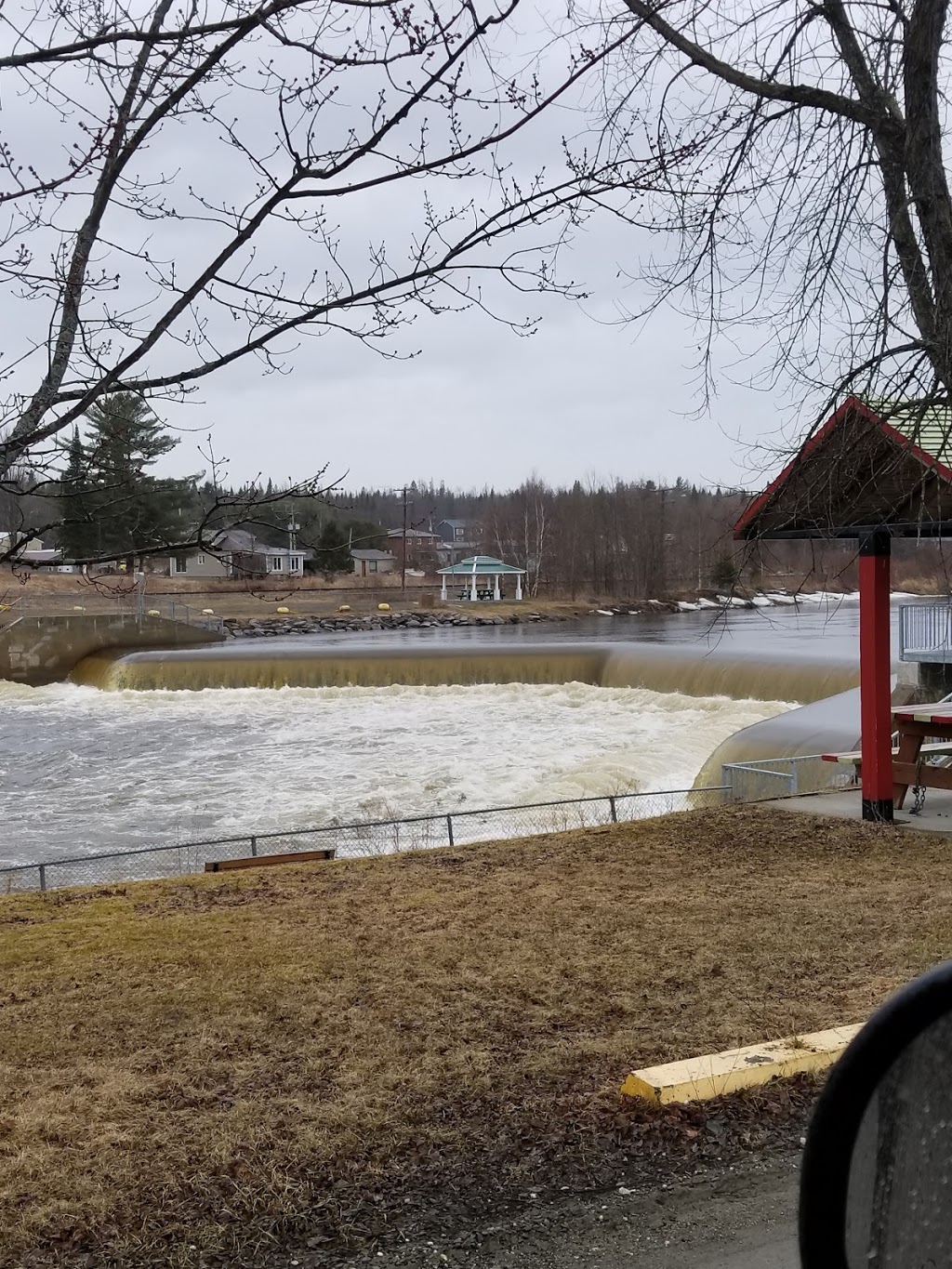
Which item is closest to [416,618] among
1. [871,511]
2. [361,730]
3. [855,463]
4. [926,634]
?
[361,730]

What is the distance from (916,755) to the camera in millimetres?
11906

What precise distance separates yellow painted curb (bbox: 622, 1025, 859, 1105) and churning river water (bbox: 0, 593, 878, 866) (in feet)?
38.1

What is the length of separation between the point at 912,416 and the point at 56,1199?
5200 millimetres

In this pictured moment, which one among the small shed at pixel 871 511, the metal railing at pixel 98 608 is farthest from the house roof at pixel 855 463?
the metal railing at pixel 98 608

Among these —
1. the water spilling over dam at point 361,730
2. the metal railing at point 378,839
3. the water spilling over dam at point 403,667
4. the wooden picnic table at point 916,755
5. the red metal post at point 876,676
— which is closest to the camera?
the red metal post at point 876,676

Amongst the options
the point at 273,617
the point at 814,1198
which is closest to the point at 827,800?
the point at 814,1198

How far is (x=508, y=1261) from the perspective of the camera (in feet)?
11.4

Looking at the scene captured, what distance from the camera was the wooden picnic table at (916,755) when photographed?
11602 mm

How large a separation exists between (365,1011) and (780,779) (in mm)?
10209

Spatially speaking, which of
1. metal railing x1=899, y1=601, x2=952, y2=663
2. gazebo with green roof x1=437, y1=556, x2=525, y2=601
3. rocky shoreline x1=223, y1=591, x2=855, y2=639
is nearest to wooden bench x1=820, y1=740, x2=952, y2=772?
metal railing x1=899, y1=601, x2=952, y2=663

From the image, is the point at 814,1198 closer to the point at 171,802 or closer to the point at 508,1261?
the point at 508,1261

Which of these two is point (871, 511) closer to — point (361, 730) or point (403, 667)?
point (361, 730)

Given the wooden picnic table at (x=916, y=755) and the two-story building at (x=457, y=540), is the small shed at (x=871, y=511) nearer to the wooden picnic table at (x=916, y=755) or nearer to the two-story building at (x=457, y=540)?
the wooden picnic table at (x=916, y=755)

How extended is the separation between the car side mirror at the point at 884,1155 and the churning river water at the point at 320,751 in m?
15.1
